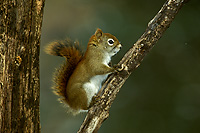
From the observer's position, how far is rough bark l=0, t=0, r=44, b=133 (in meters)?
1.77

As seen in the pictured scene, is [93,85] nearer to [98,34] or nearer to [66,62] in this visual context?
[66,62]

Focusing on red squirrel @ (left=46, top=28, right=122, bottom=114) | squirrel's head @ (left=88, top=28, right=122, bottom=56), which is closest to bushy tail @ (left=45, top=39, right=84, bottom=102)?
red squirrel @ (left=46, top=28, right=122, bottom=114)

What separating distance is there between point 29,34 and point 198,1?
3.12m

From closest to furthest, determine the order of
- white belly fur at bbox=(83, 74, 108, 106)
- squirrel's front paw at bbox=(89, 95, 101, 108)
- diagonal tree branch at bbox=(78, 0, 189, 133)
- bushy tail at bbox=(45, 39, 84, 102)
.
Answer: diagonal tree branch at bbox=(78, 0, 189, 133) → squirrel's front paw at bbox=(89, 95, 101, 108) → white belly fur at bbox=(83, 74, 108, 106) → bushy tail at bbox=(45, 39, 84, 102)

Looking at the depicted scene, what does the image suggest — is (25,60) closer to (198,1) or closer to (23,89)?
(23,89)

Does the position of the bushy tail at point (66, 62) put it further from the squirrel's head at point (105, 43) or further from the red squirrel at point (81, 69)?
the squirrel's head at point (105, 43)

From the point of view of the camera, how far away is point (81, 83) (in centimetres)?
241

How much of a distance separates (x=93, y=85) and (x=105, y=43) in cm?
44

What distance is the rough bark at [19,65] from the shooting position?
1.77 meters

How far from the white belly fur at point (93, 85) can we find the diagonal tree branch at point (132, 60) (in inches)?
9.7

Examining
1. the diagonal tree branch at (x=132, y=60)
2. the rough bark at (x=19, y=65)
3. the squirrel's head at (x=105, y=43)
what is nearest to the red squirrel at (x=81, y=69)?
the squirrel's head at (x=105, y=43)

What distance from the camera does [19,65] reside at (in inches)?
70.8

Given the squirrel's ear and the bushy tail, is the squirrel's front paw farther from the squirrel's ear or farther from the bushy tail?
the squirrel's ear

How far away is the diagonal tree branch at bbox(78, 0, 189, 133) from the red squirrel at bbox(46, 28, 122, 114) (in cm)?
17
